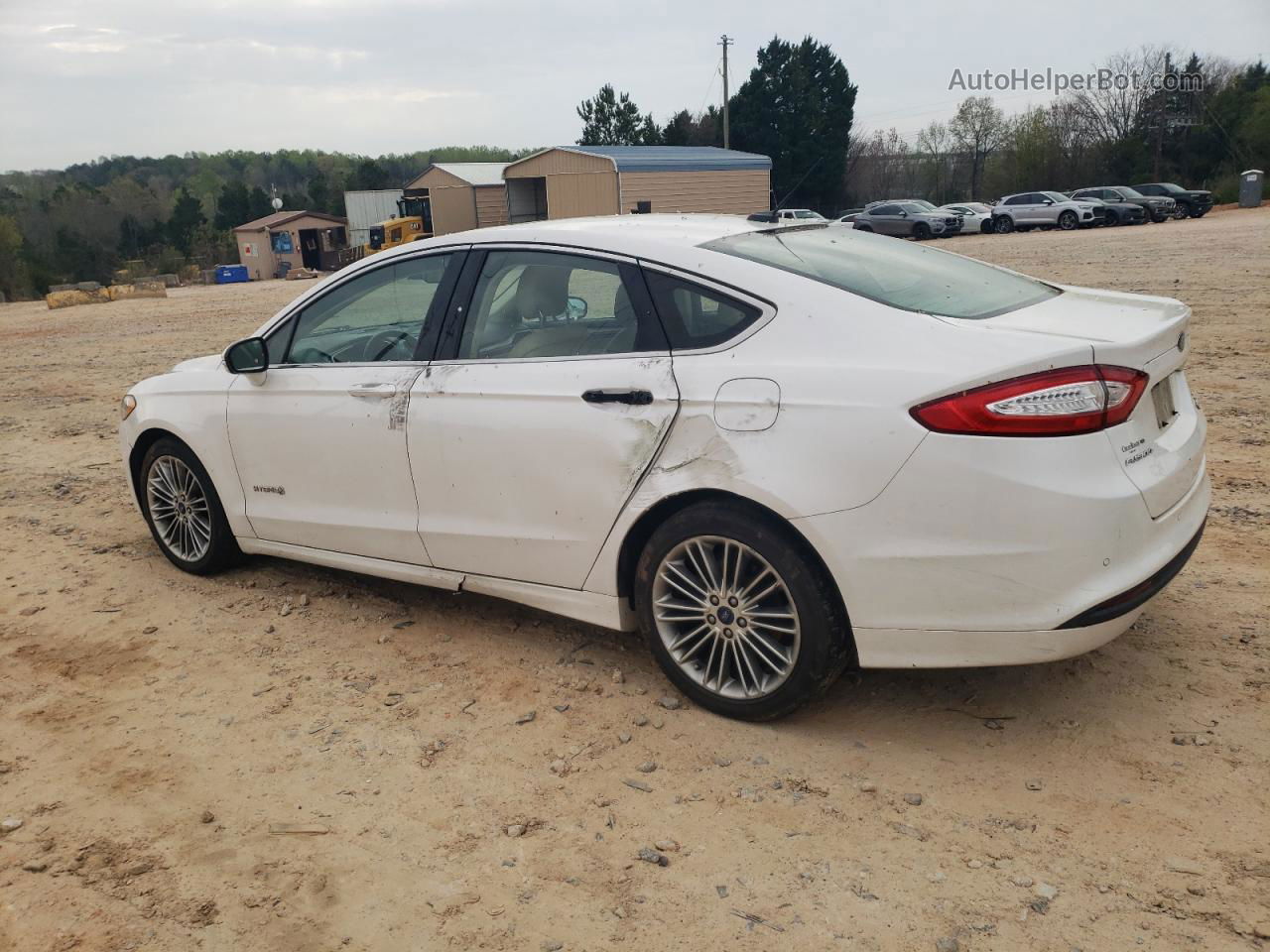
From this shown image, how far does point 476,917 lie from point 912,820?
4.15 ft

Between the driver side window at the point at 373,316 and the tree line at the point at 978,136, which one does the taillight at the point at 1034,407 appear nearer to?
the driver side window at the point at 373,316

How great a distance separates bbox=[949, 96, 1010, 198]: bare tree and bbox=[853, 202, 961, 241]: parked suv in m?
35.3

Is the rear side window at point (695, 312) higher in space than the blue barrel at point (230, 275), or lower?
higher

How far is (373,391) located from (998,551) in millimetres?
2557

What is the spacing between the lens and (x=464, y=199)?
46.6 metres

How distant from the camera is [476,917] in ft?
8.85

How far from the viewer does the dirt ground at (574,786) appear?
2.66m

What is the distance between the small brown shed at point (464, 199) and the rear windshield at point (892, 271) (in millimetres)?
43792

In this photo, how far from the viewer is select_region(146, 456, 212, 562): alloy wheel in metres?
5.21

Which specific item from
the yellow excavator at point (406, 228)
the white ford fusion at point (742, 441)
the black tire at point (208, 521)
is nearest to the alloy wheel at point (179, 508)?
the black tire at point (208, 521)

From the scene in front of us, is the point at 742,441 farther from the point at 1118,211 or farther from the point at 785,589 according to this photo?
the point at 1118,211

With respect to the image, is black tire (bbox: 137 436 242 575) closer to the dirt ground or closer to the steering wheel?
the dirt ground

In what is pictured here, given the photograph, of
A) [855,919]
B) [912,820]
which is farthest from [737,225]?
[855,919]

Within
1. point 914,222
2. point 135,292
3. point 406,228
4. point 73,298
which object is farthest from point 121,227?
point 914,222
